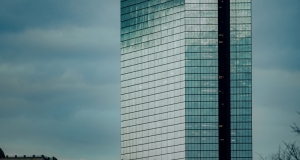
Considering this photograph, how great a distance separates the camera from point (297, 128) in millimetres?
56344

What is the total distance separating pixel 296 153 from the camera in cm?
5962

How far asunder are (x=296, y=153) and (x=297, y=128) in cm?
381
